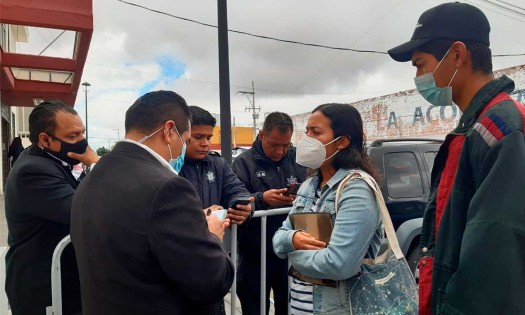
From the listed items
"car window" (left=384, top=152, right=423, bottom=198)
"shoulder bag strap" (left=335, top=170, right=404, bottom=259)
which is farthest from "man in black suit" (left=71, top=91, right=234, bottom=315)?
"car window" (left=384, top=152, right=423, bottom=198)

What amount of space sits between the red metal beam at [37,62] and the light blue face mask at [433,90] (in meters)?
9.71

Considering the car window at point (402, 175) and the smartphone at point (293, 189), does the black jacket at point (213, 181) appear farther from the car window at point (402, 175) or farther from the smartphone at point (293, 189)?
the car window at point (402, 175)

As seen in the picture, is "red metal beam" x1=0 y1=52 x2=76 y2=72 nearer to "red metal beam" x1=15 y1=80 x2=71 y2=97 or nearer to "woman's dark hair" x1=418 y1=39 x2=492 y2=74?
"red metal beam" x1=15 y1=80 x2=71 y2=97

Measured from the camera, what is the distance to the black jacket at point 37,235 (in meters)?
2.25

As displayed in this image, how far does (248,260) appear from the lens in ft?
10.6

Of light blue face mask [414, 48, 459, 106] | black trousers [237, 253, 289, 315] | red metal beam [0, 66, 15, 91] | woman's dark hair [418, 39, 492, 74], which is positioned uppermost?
red metal beam [0, 66, 15, 91]

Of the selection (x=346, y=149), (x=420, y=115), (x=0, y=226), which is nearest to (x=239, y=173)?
(x=346, y=149)

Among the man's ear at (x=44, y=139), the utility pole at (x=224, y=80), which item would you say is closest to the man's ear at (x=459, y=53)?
the man's ear at (x=44, y=139)

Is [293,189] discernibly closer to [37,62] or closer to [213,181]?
[213,181]

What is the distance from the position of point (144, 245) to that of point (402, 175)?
4.15 m

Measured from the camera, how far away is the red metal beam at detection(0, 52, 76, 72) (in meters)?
9.27

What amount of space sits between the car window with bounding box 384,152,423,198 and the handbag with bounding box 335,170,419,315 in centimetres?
303

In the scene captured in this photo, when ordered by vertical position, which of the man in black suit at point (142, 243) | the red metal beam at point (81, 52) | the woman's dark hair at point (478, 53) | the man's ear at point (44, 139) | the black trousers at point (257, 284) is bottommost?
the black trousers at point (257, 284)

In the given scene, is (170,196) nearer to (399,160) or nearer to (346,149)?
(346,149)
